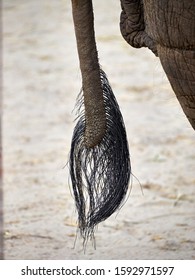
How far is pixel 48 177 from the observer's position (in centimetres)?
558

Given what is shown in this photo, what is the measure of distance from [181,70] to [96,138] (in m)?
0.50

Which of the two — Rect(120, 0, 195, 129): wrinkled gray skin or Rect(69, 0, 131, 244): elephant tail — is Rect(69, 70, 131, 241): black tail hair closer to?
Rect(69, 0, 131, 244): elephant tail

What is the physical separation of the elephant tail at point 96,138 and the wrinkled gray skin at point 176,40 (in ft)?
0.76

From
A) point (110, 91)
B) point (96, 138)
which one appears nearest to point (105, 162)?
point (96, 138)

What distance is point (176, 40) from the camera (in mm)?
2779

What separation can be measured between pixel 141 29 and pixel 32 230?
193 cm

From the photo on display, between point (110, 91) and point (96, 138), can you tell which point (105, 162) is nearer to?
point (96, 138)

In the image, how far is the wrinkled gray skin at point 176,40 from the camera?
274 cm

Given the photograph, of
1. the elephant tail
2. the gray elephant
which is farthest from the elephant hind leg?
the elephant tail

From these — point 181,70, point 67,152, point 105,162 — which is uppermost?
point 181,70

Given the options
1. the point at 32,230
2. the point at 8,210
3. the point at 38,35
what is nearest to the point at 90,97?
the point at 32,230

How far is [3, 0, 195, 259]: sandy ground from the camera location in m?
4.60
